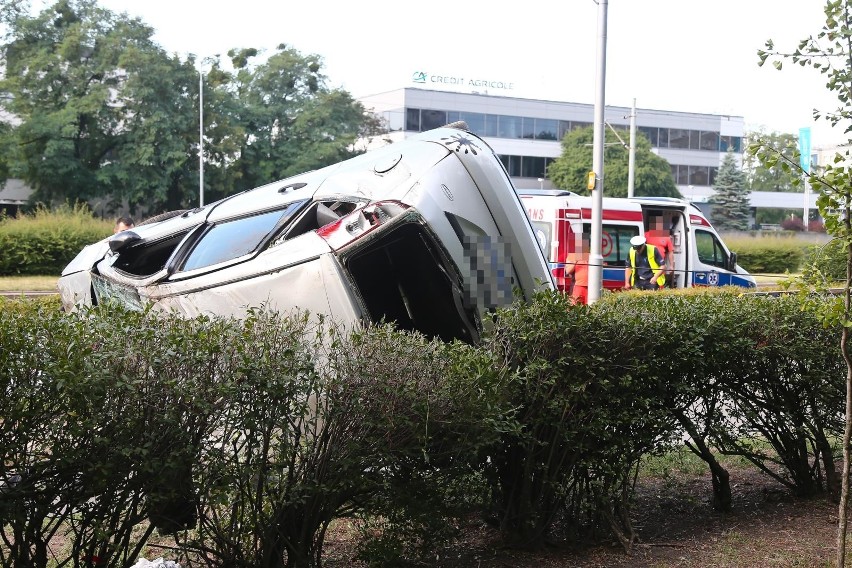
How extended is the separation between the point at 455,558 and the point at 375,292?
8.37 feet

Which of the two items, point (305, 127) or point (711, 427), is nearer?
point (711, 427)

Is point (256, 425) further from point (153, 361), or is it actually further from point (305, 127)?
point (305, 127)

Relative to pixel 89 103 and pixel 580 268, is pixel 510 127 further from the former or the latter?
pixel 580 268

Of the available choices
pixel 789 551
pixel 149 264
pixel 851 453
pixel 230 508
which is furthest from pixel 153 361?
pixel 149 264

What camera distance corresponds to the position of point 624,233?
19.9 m

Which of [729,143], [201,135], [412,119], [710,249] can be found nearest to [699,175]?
[729,143]

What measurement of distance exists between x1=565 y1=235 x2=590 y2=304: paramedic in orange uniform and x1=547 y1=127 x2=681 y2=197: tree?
46060 millimetres

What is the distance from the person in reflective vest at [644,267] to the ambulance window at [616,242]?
86cm

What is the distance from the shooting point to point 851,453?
4.77 m

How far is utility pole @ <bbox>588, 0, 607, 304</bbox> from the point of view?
661 inches

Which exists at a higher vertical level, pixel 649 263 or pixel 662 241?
pixel 662 241

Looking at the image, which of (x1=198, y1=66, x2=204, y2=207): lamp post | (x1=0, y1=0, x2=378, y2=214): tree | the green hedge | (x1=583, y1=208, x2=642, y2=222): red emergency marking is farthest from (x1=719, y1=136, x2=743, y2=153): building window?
(x1=583, y1=208, x2=642, y2=222): red emergency marking

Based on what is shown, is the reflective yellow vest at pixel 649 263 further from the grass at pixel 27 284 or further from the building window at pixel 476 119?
the building window at pixel 476 119

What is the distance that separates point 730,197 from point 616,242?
197ft
